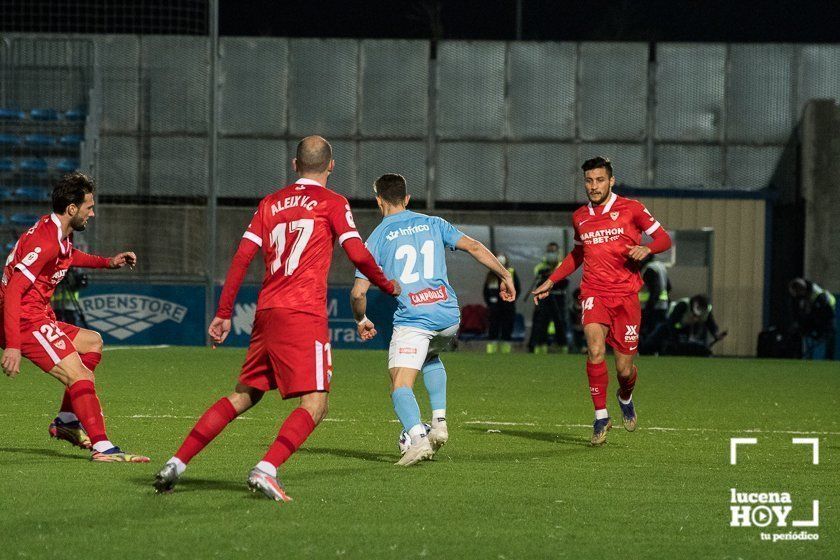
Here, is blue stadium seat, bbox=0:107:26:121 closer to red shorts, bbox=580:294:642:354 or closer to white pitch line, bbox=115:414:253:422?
white pitch line, bbox=115:414:253:422

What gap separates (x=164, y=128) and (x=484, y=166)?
7095 millimetres

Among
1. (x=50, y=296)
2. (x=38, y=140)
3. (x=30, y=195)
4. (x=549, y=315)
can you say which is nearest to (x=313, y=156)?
(x=50, y=296)

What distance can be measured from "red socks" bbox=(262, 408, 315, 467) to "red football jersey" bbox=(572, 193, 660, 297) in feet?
13.4

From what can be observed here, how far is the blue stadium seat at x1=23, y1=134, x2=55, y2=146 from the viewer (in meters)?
28.5

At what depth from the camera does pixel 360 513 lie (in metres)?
6.36

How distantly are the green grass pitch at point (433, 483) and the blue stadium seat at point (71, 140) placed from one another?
50.4ft

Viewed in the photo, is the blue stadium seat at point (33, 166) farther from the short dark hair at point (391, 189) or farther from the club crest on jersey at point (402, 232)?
the club crest on jersey at point (402, 232)

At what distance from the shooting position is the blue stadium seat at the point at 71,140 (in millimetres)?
28750

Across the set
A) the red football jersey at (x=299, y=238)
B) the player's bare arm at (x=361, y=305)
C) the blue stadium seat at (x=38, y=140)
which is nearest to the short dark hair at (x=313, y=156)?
the red football jersey at (x=299, y=238)

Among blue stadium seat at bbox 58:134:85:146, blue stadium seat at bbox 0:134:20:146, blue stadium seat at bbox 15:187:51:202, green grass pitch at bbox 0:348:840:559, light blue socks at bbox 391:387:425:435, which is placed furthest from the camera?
blue stadium seat at bbox 58:134:85:146

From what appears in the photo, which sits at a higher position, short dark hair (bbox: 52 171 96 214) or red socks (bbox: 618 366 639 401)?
short dark hair (bbox: 52 171 96 214)

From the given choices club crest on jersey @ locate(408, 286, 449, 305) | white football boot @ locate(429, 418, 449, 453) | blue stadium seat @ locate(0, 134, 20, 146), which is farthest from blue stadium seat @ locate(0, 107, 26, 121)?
white football boot @ locate(429, 418, 449, 453)

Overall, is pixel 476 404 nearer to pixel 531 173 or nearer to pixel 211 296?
pixel 211 296

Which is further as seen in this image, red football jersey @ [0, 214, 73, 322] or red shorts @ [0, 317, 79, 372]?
red shorts @ [0, 317, 79, 372]
